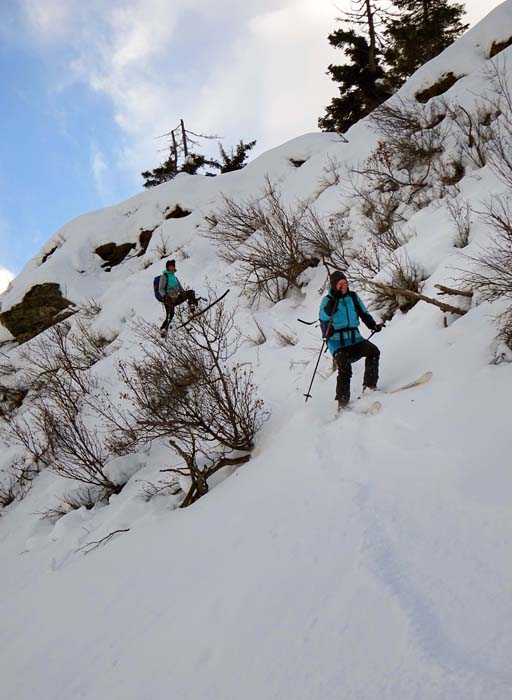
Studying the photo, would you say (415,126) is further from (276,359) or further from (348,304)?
(348,304)

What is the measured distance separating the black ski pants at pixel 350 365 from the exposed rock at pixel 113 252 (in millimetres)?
15190

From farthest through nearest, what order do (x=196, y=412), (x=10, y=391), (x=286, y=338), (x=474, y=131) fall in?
1. (x=10, y=391)
2. (x=474, y=131)
3. (x=286, y=338)
4. (x=196, y=412)

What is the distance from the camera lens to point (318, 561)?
7.61 ft

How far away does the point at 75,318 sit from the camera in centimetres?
1362

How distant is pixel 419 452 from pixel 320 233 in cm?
695

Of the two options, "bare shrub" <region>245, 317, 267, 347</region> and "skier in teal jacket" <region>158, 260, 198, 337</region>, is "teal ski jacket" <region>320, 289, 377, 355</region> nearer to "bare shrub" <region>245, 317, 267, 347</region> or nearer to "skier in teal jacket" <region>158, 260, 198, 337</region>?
"bare shrub" <region>245, 317, 267, 347</region>

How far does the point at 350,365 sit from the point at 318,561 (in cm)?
235

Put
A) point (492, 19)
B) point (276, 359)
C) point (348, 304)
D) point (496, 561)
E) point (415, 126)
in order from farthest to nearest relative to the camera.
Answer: point (492, 19)
point (415, 126)
point (276, 359)
point (348, 304)
point (496, 561)

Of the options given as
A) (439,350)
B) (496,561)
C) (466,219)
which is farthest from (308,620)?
(466,219)

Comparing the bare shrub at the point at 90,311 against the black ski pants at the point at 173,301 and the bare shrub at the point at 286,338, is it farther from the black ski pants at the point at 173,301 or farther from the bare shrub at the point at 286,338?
the bare shrub at the point at 286,338

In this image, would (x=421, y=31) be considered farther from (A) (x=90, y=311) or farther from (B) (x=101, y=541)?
(B) (x=101, y=541)

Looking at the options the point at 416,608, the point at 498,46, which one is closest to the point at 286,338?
the point at 416,608

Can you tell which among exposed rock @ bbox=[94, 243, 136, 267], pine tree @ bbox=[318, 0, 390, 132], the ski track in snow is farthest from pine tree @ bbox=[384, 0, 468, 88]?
the ski track in snow

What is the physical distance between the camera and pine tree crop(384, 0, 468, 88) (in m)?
15.9
